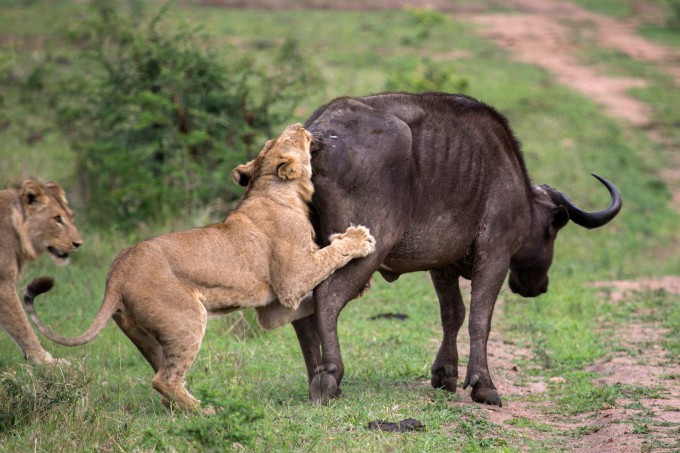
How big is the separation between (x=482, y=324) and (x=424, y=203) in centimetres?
98

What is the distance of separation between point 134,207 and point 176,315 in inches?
250

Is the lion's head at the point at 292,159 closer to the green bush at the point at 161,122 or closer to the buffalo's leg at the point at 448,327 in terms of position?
the buffalo's leg at the point at 448,327

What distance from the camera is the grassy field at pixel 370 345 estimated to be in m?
5.47

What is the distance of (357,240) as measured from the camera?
629cm

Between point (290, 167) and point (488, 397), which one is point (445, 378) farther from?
point (290, 167)

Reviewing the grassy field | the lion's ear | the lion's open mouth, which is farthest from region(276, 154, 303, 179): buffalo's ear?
the lion's open mouth

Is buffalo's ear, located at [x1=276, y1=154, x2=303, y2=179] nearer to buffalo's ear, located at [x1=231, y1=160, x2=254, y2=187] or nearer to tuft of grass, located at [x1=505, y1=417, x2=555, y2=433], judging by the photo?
buffalo's ear, located at [x1=231, y1=160, x2=254, y2=187]

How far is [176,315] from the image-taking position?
231 inches

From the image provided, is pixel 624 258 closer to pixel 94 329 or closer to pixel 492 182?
pixel 492 182

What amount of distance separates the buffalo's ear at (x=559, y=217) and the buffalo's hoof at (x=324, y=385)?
227 cm

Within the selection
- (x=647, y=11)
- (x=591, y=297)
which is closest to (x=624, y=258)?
(x=591, y=297)

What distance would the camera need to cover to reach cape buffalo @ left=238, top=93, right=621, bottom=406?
638cm

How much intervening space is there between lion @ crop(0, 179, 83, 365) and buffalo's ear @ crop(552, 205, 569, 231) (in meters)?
3.72

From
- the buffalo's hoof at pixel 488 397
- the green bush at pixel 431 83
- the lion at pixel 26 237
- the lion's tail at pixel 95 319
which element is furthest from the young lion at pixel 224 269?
the green bush at pixel 431 83
